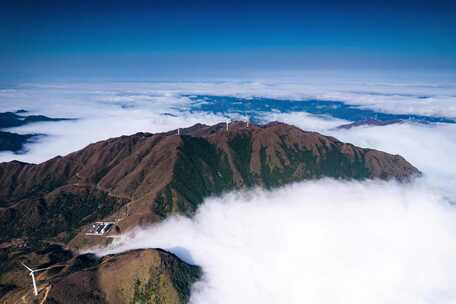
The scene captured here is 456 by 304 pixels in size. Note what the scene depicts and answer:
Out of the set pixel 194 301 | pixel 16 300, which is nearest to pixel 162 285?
pixel 194 301

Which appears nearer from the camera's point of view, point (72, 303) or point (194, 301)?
point (72, 303)

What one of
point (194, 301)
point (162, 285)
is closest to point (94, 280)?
point (162, 285)

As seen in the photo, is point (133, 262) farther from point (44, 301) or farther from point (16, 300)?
point (16, 300)

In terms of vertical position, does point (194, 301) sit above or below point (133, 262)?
below

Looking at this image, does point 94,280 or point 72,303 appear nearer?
point 72,303

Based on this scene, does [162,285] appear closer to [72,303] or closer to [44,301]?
[72,303]

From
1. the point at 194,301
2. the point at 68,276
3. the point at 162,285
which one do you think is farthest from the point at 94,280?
the point at 194,301

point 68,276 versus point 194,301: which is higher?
point 68,276

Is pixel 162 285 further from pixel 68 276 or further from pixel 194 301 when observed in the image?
pixel 68 276
